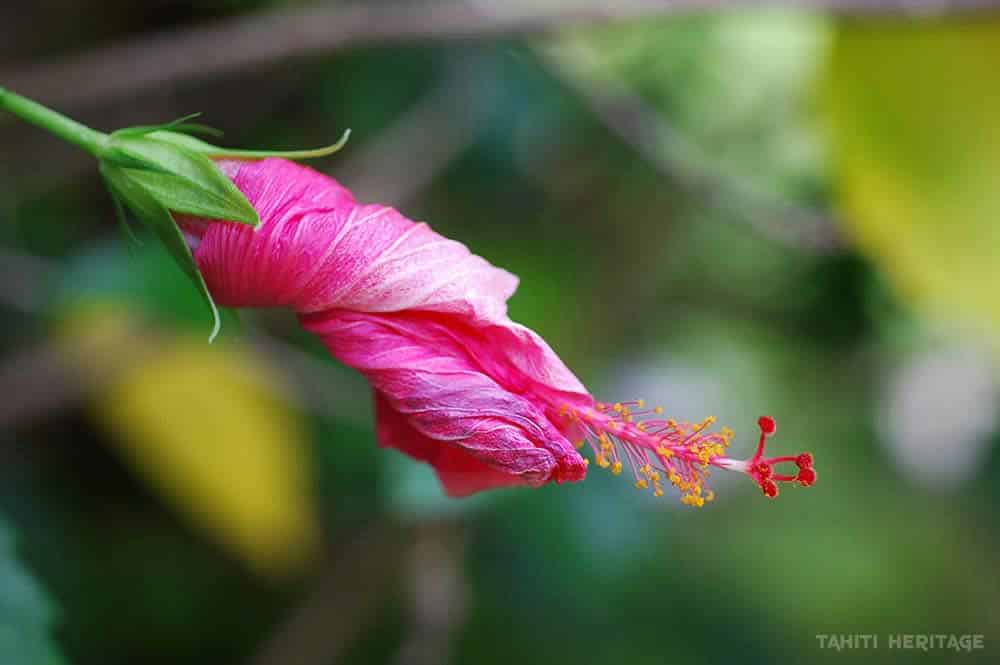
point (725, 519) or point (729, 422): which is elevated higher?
point (729, 422)

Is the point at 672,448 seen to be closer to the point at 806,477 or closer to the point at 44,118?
the point at 806,477

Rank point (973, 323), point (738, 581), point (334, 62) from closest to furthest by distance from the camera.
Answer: point (973, 323) < point (334, 62) < point (738, 581)

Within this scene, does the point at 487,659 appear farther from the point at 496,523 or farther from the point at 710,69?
the point at 710,69

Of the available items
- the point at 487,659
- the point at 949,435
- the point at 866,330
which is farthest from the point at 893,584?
the point at 487,659

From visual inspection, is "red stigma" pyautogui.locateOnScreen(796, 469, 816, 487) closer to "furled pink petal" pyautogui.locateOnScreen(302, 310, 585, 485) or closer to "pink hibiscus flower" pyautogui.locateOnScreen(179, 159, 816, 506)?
"pink hibiscus flower" pyautogui.locateOnScreen(179, 159, 816, 506)

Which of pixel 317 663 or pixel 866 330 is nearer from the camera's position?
pixel 317 663

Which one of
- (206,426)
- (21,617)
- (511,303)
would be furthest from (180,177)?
(511,303)
